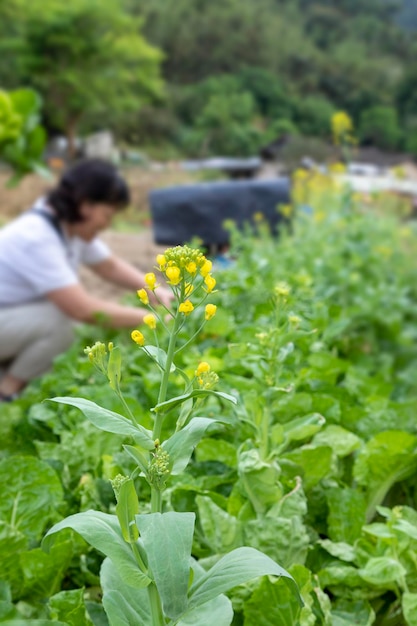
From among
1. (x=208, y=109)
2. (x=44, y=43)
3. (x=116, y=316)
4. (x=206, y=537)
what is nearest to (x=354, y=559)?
(x=206, y=537)

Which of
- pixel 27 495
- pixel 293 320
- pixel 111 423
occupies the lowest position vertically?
pixel 27 495

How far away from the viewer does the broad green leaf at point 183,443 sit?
722mm

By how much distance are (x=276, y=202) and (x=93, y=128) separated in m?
26.7

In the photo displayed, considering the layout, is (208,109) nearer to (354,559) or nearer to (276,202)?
(276,202)

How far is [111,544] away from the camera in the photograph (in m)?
0.72

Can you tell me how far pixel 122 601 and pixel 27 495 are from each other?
328 millimetres

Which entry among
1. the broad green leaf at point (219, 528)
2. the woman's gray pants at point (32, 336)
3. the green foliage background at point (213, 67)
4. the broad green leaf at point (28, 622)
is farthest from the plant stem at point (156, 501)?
the green foliage background at point (213, 67)

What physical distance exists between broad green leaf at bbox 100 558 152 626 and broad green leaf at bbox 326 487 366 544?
1.37ft

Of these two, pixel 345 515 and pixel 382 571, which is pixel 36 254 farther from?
pixel 382 571

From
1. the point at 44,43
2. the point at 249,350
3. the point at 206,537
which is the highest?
the point at 249,350

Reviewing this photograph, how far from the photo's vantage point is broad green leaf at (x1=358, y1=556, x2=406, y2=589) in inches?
37.5

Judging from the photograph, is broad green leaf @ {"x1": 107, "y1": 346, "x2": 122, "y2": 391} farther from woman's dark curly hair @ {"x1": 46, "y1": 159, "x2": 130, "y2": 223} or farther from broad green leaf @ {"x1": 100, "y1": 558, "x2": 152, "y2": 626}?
woman's dark curly hair @ {"x1": 46, "y1": 159, "x2": 130, "y2": 223}

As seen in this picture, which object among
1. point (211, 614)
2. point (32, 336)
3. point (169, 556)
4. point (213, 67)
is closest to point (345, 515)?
point (211, 614)

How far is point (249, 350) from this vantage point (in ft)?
4.24
